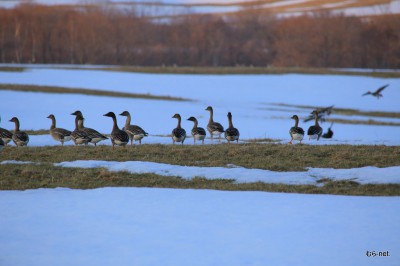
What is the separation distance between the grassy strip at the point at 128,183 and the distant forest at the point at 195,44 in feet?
221

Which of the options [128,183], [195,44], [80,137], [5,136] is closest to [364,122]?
[80,137]

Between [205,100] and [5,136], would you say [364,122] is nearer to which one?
[205,100]

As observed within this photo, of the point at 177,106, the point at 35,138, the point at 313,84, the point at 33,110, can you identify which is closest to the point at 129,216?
the point at 35,138

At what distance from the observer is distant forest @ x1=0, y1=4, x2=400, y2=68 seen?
8875 cm

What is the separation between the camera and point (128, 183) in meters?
17.0

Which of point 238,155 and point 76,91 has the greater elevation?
point 76,91

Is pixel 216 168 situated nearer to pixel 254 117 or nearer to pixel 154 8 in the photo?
pixel 254 117

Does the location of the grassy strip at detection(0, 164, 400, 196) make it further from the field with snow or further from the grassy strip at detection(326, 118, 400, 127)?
the grassy strip at detection(326, 118, 400, 127)

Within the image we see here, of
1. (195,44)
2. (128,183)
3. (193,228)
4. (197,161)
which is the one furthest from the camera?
(195,44)

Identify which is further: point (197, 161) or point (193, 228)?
point (197, 161)

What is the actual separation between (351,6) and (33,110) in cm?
14802

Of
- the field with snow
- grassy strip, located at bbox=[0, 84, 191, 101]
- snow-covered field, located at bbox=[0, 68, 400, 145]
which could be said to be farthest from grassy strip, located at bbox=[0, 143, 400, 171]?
grassy strip, located at bbox=[0, 84, 191, 101]

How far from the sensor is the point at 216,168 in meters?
18.4

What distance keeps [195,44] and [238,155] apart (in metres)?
84.3
